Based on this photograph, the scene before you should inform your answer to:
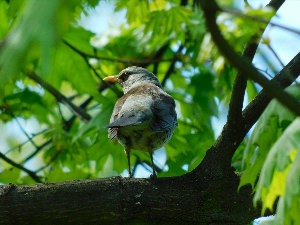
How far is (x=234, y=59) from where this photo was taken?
1.76m

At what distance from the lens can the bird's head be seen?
19.4 ft

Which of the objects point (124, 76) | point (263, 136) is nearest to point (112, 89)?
point (124, 76)

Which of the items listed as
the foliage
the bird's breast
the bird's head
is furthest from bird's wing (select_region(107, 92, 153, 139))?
the bird's head

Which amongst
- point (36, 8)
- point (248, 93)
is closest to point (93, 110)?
point (248, 93)

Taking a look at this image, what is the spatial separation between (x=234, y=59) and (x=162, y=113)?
2.98 meters

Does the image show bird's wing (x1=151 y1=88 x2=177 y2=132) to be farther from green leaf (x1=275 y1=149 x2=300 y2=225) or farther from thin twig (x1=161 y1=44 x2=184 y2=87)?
green leaf (x1=275 y1=149 x2=300 y2=225)

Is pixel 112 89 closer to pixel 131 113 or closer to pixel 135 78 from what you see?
pixel 135 78

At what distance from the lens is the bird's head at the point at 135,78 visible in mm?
5902

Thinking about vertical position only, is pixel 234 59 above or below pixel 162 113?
below

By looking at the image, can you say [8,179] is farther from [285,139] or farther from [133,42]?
[285,139]

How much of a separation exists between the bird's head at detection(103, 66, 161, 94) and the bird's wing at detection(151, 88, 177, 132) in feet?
2.58

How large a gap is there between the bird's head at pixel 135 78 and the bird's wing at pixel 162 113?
2.58ft

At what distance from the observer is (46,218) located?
346 cm

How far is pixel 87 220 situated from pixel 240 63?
1.98 m
